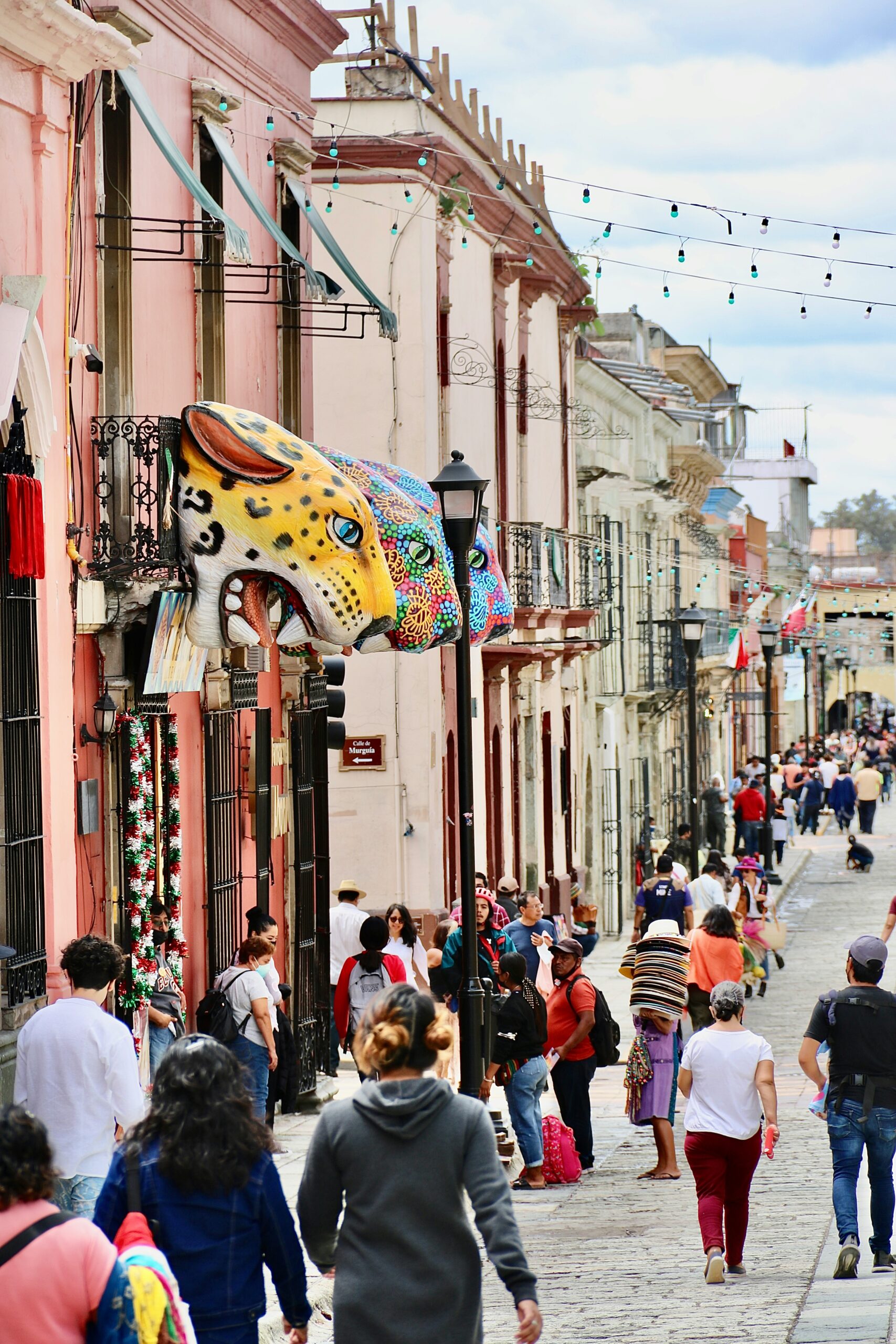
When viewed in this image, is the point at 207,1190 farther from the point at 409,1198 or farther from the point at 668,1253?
the point at 668,1253

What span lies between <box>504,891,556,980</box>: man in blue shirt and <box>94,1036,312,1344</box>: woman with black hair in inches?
326

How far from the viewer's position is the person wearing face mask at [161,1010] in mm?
11492

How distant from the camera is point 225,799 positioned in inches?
553

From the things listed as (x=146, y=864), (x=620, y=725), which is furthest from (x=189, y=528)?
(x=620, y=725)

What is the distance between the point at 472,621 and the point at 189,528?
4.94 meters

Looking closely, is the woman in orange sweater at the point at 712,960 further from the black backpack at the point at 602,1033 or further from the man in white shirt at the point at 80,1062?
the man in white shirt at the point at 80,1062

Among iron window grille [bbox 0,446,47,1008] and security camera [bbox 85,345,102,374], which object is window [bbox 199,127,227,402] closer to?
security camera [bbox 85,345,102,374]

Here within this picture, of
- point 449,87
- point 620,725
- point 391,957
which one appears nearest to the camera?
point 391,957

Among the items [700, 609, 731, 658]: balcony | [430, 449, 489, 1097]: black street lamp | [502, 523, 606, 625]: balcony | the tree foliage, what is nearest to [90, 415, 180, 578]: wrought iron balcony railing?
[430, 449, 489, 1097]: black street lamp

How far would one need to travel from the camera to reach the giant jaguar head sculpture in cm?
1177

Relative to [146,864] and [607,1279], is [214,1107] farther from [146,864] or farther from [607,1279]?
[146,864]

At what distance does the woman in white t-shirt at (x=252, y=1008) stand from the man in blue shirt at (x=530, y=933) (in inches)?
85.2

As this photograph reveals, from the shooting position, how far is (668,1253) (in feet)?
34.7

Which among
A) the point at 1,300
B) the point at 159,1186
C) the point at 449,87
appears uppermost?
the point at 449,87
